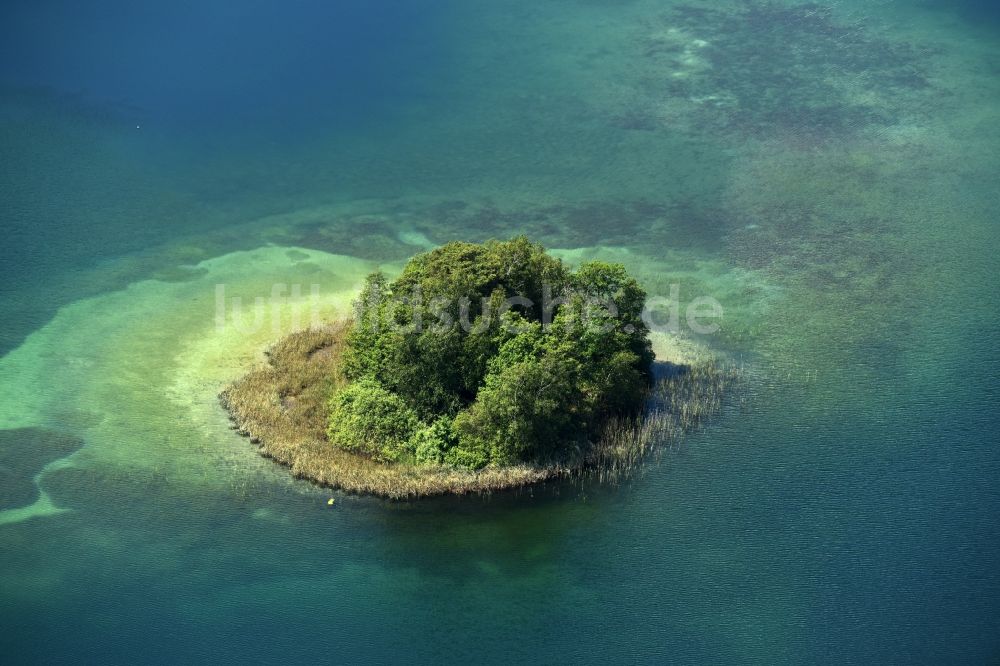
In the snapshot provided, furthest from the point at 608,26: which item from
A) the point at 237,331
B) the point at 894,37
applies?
the point at 237,331

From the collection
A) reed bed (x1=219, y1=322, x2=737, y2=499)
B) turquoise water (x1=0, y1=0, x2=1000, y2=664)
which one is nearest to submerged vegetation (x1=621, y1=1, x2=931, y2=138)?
turquoise water (x1=0, y1=0, x2=1000, y2=664)

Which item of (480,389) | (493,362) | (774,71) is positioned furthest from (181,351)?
(774,71)

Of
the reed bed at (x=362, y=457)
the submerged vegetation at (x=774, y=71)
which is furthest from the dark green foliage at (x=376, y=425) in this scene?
the submerged vegetation at (x=774, y=71)

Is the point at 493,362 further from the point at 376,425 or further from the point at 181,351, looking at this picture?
the point at 181,351

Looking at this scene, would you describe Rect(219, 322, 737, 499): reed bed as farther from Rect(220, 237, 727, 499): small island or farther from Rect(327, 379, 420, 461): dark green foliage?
Rect(327, 379, 420, 461): dark green foliage

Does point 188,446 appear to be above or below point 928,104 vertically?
below

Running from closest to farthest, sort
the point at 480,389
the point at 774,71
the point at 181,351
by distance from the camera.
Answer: the point at 480,389 < the point at 181,351 < the point at 774,71

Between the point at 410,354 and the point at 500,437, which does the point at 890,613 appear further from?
the point at 410,354
